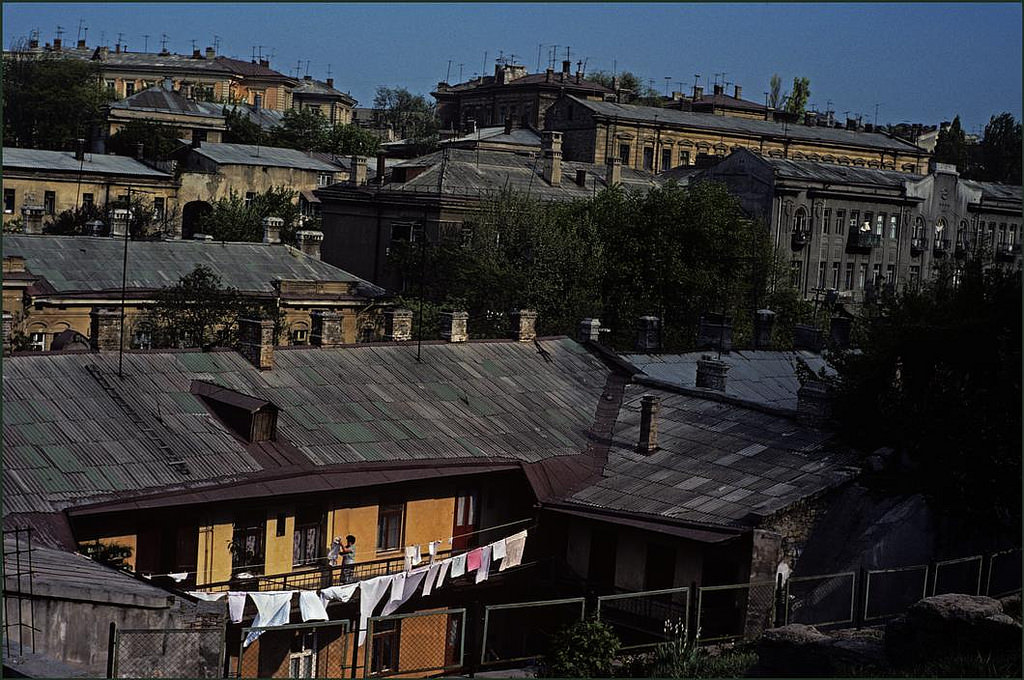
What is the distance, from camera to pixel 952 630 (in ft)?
52.5

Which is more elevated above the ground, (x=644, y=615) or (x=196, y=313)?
(x=196, y=313)

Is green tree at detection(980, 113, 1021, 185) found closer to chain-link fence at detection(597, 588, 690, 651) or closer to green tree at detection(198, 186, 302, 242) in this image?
green tree at detection(198, 186, 302, 242)

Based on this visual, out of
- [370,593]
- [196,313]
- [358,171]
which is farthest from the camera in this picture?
[358,171]

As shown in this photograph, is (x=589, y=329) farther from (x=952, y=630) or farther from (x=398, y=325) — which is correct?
(x=952, y=630)

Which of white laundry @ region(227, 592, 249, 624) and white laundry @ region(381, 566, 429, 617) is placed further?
white laundry @ region(381, 566, 429, 617)

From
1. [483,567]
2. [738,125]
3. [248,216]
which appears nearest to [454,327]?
[483,567]

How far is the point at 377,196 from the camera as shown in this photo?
2271 inches

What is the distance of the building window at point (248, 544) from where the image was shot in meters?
23.9

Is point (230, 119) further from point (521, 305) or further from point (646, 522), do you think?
point (646, 522)

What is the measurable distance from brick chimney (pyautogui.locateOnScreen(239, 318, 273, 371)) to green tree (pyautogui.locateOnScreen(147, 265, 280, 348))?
48.2ft

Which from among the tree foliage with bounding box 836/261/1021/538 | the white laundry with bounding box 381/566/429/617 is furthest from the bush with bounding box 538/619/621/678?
the tree foliage with bounding box 836/261/1021/538

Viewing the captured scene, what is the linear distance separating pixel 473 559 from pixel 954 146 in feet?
286

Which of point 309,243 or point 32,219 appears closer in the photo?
point 32,219

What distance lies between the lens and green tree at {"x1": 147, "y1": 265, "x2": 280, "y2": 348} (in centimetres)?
4259
